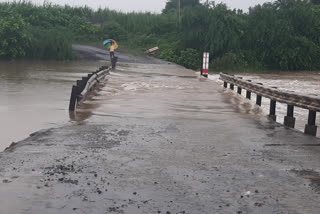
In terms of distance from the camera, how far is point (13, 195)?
5062 millimetres

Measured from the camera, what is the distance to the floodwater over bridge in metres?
4.98

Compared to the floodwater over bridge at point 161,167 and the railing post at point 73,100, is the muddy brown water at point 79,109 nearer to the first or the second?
the railing post at point 73,100

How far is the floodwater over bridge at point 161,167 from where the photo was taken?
498cm

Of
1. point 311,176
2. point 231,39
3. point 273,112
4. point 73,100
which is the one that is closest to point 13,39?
point 231,39

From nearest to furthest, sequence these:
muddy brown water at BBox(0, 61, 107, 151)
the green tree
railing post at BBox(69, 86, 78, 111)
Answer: muddy brown water at BBox(0, 61, 107, 151) < railing post at BBox(69, 86, 78, 111) < the green tree

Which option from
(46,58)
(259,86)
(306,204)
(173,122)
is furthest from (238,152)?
(46,58)

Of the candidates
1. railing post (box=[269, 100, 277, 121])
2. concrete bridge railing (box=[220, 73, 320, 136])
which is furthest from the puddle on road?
railing post (box=[269, 100, 277, 121])

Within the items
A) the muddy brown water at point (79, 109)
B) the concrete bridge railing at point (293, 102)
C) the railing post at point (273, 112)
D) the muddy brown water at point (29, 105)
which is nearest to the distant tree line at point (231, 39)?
the muddy brown water at point (29, 105)

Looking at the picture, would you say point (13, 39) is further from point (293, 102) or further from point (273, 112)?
point (293, 102)

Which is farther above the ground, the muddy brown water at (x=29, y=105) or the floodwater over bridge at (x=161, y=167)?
the floodwater over bridge at (x=161, y=167)

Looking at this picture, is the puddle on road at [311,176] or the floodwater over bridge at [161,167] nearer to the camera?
the floodwater over bridge at [161,167]

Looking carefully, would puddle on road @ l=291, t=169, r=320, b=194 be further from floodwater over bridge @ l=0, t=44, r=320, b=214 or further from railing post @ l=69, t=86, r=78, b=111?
railing post @ l=69, t=86, r=78, b=111

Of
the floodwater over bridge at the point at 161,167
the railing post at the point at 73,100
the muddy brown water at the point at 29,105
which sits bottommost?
the muddy brown water at the point at 29,105

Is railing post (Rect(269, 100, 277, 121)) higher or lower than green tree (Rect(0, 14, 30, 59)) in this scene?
lower
